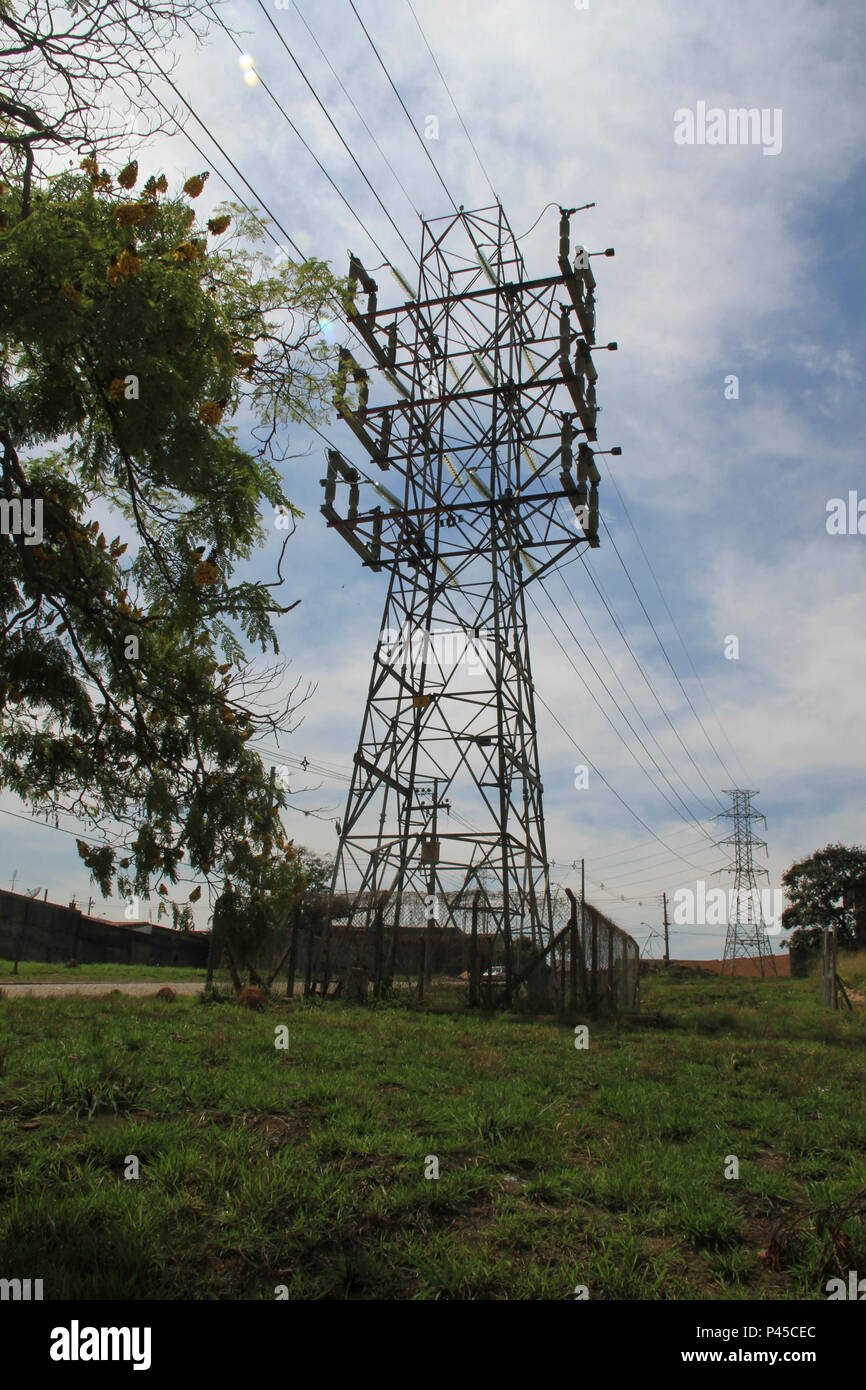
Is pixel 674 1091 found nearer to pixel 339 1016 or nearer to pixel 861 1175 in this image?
pixel 861 1175

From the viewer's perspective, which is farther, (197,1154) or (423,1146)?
(423,1146)

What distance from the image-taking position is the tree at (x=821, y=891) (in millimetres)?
58219

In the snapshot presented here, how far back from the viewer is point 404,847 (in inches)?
640

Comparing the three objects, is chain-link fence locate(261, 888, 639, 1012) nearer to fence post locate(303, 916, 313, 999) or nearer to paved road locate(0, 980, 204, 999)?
fence post locate(303, 916, 313, 999)

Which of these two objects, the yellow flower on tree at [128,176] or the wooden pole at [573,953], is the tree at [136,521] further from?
the wooden pole at [573,953]

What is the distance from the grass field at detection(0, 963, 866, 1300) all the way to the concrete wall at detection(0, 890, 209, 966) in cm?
3788

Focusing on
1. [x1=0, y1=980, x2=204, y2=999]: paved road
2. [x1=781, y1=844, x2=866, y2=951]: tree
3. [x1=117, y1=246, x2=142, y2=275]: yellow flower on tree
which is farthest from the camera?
[x1=781, y1=844, x2=866, y2=951]: tree

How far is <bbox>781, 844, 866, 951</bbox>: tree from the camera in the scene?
58219mm

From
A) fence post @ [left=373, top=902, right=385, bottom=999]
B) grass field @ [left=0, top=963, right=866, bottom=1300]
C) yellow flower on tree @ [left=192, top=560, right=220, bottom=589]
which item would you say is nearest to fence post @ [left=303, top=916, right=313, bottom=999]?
fence post @ [left=373, top=902, right=385, bottom=999]

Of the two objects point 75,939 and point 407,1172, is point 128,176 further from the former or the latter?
point 75,939

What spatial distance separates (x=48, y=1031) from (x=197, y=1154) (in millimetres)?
4406
